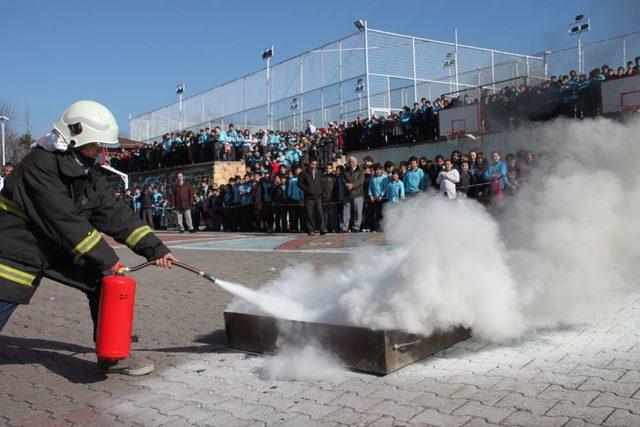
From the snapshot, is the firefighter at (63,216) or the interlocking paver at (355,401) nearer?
the interlocking paver at (355,401)

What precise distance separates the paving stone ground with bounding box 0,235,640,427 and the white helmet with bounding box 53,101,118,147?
1791mm

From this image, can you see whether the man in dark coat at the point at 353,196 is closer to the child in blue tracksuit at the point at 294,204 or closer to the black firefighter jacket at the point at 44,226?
the child in blue tracksuit at the point at 294,204

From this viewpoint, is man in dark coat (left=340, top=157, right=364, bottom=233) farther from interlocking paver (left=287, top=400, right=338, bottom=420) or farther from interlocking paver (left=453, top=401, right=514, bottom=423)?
interlocking paver (left=453, top=401, right=514, bottom=423)

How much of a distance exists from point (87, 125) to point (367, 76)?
2594 centimetres

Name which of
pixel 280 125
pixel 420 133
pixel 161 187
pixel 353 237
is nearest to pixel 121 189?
pixel 161 187

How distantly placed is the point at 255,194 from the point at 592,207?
48.6 feet

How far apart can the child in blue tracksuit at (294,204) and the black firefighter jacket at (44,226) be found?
13.0m

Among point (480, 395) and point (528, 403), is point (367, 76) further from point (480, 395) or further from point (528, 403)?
point (528, 403)

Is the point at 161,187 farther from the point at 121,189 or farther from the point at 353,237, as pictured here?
the point at 353,237

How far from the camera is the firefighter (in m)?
3.79

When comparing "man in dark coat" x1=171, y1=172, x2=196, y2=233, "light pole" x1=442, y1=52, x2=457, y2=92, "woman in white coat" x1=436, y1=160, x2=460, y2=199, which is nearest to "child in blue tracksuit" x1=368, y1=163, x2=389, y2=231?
"woman in white coat" x1=436, y1=160, x2=460, y2=199

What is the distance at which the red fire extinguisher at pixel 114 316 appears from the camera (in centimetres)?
397

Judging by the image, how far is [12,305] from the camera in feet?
12.5

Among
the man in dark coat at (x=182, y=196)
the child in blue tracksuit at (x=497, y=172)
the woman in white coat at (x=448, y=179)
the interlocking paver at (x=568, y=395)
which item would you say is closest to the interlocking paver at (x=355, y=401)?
the interlocking paver at (x=568, y=395)
